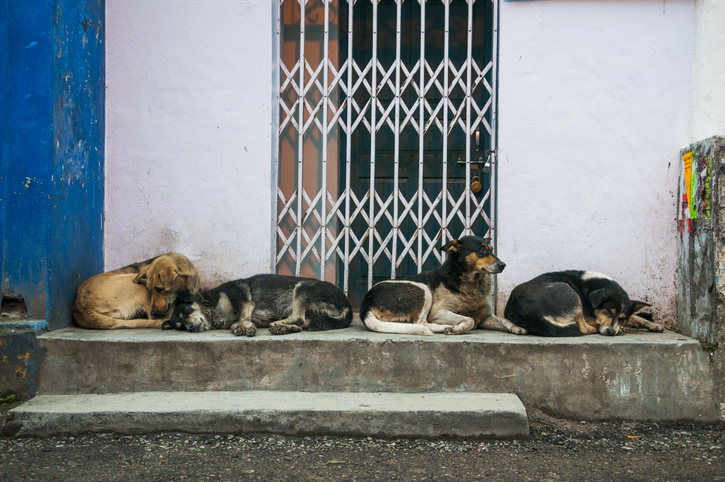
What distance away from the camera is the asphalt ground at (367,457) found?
3057 mm

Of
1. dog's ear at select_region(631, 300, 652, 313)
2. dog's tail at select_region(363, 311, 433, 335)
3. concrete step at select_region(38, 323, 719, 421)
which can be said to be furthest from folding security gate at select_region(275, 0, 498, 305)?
dog's ear at select_region(631, 300, 652, 313)

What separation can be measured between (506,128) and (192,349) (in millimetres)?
3049

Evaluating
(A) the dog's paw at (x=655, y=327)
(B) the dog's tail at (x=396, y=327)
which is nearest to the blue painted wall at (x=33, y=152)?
(B) the dog's tail at (x=396, y=327)

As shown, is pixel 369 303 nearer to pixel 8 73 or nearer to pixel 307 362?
pixel 307 362

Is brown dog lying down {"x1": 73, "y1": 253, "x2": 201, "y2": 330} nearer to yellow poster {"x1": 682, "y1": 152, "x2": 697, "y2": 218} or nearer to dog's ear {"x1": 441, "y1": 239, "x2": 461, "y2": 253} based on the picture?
dog's ear {"x1": 441, "y1": 239, "x2": 461, "y2": 253}

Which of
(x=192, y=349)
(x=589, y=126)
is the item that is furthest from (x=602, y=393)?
(x=192, y=349)

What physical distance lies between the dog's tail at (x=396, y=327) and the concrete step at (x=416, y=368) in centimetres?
16

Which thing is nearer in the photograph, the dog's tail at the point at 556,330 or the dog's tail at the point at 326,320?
the dog's tail at the point at 556,330

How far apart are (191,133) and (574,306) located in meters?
3.43

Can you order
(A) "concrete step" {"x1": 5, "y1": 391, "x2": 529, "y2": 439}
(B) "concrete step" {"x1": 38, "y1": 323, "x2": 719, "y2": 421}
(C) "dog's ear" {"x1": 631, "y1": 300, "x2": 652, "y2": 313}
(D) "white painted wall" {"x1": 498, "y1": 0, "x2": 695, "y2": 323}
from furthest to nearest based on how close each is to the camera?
1. (D) "white painted wall" {"x1": 498, "y1": 0, "x2": 695, "y2": 323}
2. (C) "dog's ear" {"x1": 631, "y1": 300, "x2": 652, "y2": 313}
3. (B) "concrete step" {"x1": 38, "y1": 323, "x2": 719, "y2": 421}
4. (A) "concrete step" {"x1": 5, "y1": 391, "x2": 529, "y2": 439}

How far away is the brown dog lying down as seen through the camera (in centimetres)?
437

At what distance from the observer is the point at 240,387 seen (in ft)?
13.3

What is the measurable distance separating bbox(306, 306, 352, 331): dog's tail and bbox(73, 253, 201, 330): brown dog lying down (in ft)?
3.23

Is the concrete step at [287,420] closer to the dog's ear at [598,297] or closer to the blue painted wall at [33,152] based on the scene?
the blue painted wall at [33,152]
